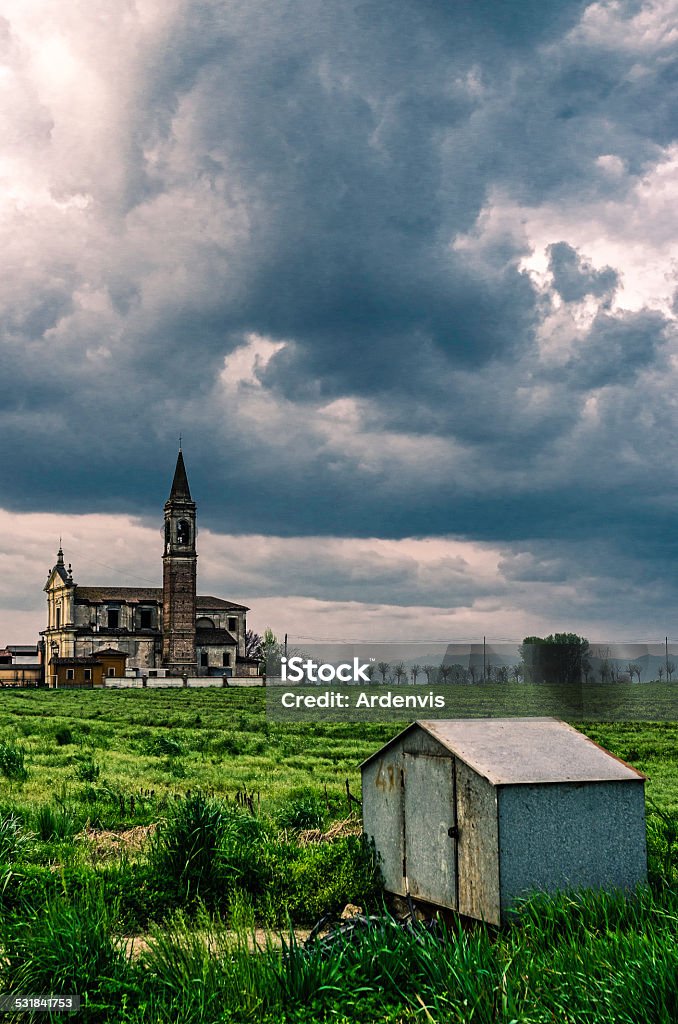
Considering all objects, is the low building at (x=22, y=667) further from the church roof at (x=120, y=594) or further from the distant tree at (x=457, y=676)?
the distant tree at (x=457, y=676)

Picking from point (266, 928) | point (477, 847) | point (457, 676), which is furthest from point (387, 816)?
point (457, 676)

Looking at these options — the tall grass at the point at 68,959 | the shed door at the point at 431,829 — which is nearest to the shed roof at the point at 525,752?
the shed door at the point at 431,829

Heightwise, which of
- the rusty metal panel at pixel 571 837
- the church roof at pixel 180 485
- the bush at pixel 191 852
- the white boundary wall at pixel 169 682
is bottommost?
the white boundary wall at pixel 169 682

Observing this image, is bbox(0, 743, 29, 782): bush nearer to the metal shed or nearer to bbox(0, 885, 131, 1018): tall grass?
the metal shed

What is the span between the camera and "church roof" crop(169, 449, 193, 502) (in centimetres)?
11188

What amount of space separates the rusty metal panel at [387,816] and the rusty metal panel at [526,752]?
2.61ft

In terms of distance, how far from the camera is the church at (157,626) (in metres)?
103

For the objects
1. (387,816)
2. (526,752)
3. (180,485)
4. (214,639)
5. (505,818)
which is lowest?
(214,639)

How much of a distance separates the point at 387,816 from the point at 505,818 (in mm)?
1939

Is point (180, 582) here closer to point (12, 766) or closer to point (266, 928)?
point (12, 766)

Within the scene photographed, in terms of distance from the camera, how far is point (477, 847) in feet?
25.5

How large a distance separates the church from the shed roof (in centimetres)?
→ 9539

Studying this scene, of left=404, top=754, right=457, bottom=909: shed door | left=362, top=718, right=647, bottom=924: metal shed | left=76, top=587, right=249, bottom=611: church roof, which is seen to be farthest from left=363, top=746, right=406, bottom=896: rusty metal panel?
left=76, top=587, right=249, bottom=611: church roof

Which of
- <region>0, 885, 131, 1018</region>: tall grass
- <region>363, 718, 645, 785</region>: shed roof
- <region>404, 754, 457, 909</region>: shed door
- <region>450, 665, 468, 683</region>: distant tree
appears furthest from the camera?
<region>450, 665, 468, 683</region>: distant tree
